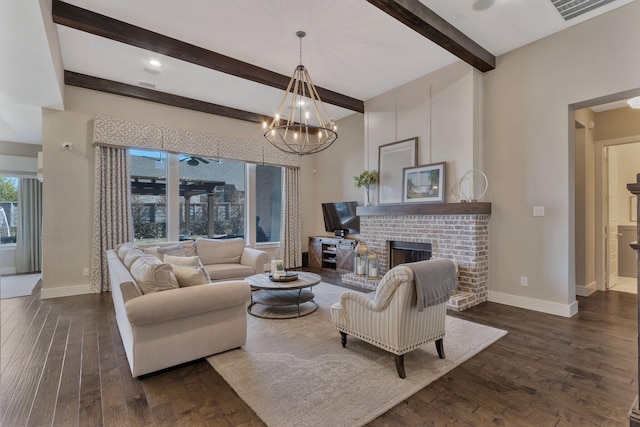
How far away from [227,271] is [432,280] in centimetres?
325

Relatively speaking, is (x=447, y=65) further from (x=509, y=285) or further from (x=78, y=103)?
(x=78, y=103)

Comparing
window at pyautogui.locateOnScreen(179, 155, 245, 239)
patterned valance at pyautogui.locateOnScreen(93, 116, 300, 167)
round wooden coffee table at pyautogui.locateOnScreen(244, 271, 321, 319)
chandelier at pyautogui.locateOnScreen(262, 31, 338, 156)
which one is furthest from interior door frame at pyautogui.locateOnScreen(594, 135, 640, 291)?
window at pyautogui.locateOnScreen(179, 155, 245, 239)

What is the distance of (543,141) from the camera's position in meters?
3.93

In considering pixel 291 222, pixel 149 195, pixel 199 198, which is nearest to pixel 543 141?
pixel 291 222

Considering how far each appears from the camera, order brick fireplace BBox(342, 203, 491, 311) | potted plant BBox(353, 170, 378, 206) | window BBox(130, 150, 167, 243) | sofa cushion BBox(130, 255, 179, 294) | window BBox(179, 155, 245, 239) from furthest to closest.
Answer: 1. window BBox(179, 155, 245, 239)
2. potted plant BBox(353, 170, 378, 206)
3. window BBox(130, 150, 167, 243)
4. brick fireplace BBox(342, 203, 491, 311)
5. sofa cushion BBox(130, 255, 179, 294)

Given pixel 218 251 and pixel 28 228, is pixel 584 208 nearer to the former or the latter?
pixel 218 251

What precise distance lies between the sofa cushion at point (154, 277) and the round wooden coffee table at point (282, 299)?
1.21 meters

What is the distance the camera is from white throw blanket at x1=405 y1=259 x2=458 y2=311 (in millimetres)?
2312

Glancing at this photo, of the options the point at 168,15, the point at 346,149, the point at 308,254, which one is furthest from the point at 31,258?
the point at 346,149

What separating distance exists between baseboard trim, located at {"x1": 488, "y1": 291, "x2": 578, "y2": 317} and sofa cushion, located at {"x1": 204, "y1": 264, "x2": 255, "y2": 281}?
3647 millimetres

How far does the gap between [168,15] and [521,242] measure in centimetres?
510

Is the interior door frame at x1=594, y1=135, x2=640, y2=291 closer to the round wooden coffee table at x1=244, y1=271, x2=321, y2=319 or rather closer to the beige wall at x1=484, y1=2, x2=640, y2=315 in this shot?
the beige wall at x1=484, y1=2, x2=640, y2=315

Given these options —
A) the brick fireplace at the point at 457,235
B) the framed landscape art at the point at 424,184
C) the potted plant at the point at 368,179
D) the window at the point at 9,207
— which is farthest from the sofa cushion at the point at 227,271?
the window at the point at 9,207

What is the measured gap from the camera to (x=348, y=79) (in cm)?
505
